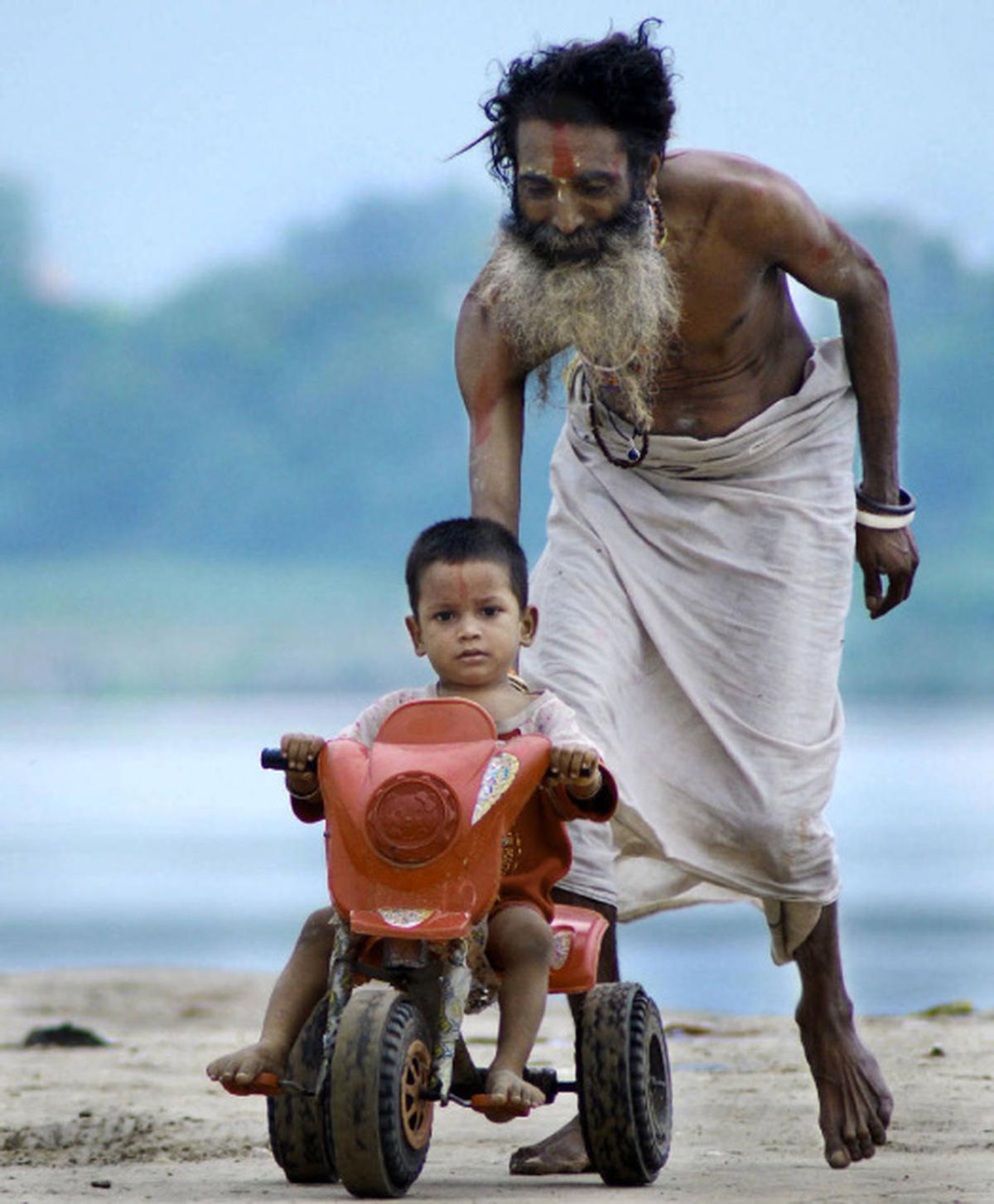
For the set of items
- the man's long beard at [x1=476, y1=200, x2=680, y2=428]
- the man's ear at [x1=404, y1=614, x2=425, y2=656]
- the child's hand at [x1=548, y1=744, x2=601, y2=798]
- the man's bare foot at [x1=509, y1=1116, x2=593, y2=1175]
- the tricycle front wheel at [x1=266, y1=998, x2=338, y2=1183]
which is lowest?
the man's bare foot at [x1=509, y1=1116, x2=593, y2=1175]

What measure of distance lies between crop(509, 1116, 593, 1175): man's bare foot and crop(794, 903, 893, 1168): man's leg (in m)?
0.67

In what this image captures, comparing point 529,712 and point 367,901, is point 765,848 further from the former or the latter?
point 367,901

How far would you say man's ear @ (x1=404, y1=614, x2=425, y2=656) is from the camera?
4.41 metres

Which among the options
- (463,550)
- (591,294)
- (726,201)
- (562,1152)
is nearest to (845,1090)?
(562,1152)

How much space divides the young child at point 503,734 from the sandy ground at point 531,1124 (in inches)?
12.1

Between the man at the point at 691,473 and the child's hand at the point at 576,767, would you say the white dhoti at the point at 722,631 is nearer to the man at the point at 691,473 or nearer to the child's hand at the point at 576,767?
the man at the point at 691,473

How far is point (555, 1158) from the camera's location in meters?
4.62

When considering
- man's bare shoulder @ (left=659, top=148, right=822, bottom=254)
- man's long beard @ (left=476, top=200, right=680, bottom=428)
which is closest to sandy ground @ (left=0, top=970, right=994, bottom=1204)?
man's long beard @ (left=476, top=200, right=680, bottom=428)

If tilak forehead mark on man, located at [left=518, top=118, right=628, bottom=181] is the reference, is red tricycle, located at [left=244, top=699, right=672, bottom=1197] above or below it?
below

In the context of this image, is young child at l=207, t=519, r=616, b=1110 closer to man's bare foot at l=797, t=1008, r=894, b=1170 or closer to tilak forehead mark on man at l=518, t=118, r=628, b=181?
tilak forehead mark on man at l=518, t=118, r=628, b=181

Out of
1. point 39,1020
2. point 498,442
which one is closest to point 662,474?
point 498,442

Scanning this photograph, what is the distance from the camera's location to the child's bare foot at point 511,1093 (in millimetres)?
3902

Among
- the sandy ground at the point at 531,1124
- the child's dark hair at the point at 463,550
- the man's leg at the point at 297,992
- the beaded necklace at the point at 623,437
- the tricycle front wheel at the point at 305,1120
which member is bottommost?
the sandy ground at the point at 531,1124

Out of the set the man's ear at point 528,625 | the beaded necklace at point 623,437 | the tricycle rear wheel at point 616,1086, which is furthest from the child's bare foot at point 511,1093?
the beaded necklace at point 623,437
